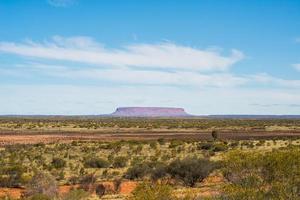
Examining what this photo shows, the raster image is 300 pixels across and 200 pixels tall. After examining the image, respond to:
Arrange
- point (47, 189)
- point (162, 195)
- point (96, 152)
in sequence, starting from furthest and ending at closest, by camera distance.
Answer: point (96, 152)
point (47, 189)
point (162, 195)

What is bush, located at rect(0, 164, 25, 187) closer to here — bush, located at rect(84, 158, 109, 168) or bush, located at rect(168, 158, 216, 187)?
bush, located at rect(84, 158, 109, 168)

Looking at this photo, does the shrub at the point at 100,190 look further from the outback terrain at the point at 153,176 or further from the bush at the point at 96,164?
the bush at the point at 96,164

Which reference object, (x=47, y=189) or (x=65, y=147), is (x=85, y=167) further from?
(x=65, y=147)

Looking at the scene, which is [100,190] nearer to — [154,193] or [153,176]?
[153,176]

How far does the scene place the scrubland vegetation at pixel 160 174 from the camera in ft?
49.3

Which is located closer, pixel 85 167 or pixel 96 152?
pixel 85 167

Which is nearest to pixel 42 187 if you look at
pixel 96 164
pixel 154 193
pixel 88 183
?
pixel 88 183

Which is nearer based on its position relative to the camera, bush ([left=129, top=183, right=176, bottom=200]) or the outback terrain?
bush ([left=129, top=183, right=176, bottom=200])

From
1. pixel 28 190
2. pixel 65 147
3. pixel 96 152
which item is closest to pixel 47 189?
pixel 28 190

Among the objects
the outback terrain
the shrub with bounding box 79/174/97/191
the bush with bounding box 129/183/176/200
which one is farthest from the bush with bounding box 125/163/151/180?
the bush with bounding box 129/183/176/200

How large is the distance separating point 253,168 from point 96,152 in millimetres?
30460

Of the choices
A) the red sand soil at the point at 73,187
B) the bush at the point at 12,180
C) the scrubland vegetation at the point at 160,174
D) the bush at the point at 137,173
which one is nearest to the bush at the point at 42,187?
the scrubland vegetation at the point at 160,174

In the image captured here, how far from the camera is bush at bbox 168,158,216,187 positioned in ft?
86.1

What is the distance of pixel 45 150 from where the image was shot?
47156 millimetres
